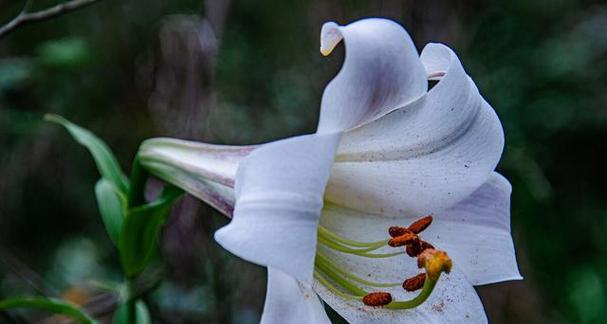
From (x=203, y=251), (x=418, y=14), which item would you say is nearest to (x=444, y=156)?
(x=203, y=251)

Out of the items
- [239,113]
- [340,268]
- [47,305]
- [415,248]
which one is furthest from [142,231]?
[239,113]

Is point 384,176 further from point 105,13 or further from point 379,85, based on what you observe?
point 105,13

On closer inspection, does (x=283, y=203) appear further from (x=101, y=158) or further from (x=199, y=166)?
(x=101, y=158)

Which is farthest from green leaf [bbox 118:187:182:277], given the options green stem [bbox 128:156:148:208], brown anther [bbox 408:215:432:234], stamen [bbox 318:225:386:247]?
brown anther [bbox 408:215:432:234]

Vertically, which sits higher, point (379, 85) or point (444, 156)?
point (379, 85)

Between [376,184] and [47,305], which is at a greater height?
[376,184]

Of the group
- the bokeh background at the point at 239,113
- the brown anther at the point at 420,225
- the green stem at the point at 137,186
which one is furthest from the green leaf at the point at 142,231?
the bokeh background at the point at 239,113

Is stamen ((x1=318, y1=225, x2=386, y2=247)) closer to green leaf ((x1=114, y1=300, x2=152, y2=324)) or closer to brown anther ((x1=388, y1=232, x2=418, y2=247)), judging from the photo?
brown anther ((x1=388, y1=232, x2=418, y2=247))
